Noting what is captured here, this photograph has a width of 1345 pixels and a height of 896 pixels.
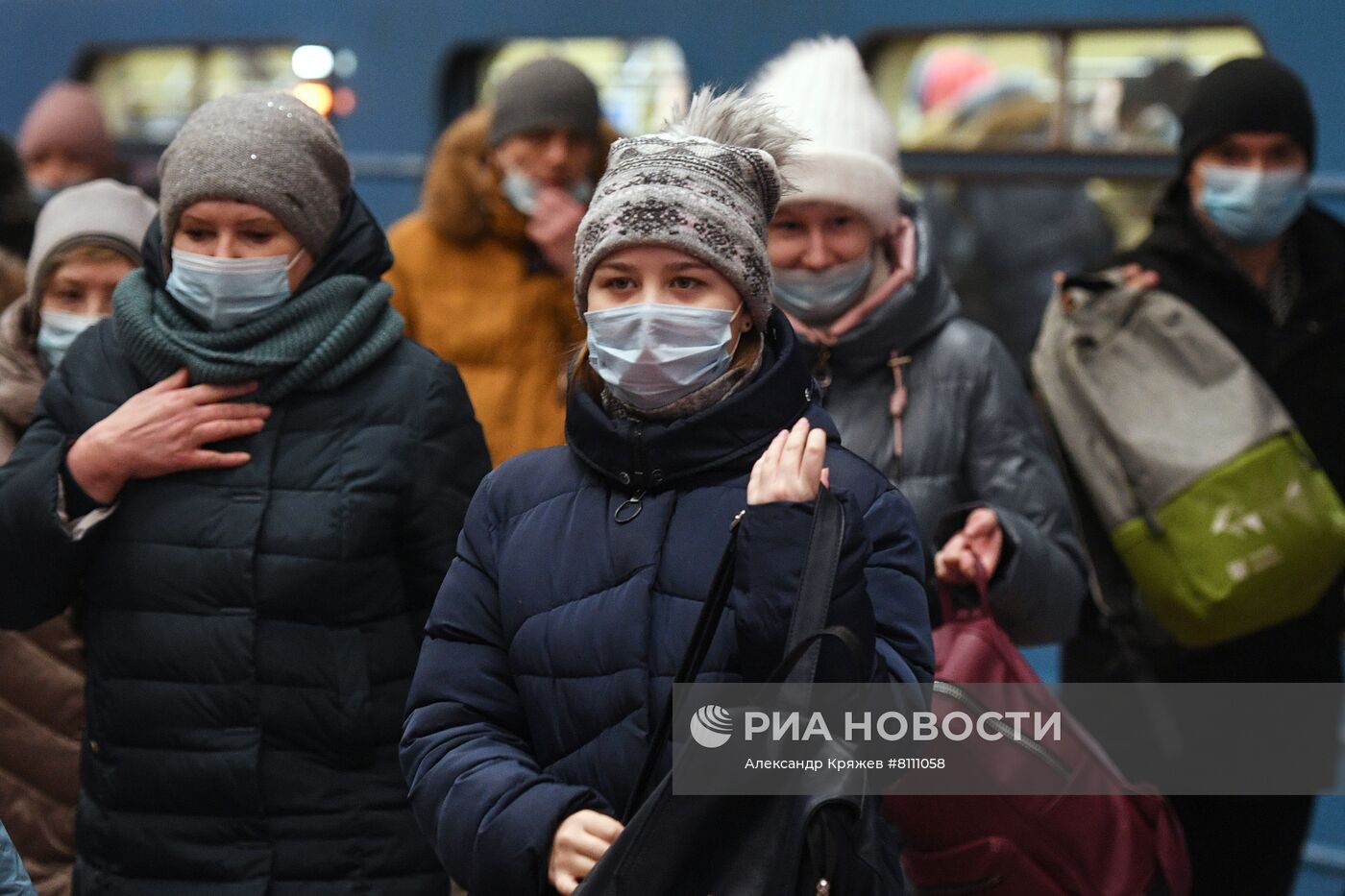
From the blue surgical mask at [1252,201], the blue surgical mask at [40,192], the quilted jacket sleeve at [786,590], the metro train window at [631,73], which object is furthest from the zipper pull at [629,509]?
the blue surgical mask at [40,192]

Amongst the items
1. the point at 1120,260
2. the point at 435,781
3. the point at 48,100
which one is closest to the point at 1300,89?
the point at 1120,260

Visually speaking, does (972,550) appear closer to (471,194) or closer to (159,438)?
(159,438)

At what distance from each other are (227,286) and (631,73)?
2.84 metres

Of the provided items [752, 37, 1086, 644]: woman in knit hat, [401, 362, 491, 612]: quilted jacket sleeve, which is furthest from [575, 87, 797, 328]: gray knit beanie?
[752, 37, 1086, 644]: woman in knit hat

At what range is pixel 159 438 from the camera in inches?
113

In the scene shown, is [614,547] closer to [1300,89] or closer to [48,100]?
[1300,89]

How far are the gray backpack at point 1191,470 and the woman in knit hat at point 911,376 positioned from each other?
0.40m

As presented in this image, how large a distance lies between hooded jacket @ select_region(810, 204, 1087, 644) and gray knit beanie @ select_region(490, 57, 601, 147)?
1.18 m

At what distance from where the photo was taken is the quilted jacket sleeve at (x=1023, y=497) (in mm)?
3158

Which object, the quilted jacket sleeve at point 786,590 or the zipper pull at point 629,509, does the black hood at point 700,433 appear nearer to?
the zipper pull at point 629,509

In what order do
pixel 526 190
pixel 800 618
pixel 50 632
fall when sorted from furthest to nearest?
pixel 526 190 → pixel 50 632 → pixel 800 618

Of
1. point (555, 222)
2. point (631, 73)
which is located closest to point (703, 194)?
point (555, 222)

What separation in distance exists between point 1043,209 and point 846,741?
2.94 metres

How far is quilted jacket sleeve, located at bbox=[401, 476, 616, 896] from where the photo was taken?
2.17m
